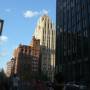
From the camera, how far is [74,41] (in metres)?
103

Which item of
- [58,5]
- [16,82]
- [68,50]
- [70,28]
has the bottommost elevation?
[16,82]

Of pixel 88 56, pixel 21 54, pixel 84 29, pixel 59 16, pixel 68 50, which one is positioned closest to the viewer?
pixel 88 56

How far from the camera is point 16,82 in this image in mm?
111000

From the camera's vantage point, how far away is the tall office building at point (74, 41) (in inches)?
3701

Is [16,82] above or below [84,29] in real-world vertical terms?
below

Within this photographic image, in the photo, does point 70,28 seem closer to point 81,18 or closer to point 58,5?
point 81,18

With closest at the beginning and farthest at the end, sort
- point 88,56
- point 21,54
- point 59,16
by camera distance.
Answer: point 88,56
point 59,16
point 21,54

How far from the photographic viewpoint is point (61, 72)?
10800 centimetres

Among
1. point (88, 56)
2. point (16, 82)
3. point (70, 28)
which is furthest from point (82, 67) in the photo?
point (16, 82)

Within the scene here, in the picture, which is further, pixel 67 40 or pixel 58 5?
pixel 58 5

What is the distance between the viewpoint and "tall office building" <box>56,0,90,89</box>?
308 feet

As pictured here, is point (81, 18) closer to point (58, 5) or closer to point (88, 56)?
point (88, 56)

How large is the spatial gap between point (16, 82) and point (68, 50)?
67.4ft

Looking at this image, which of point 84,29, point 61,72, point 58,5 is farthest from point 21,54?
point 84,29
